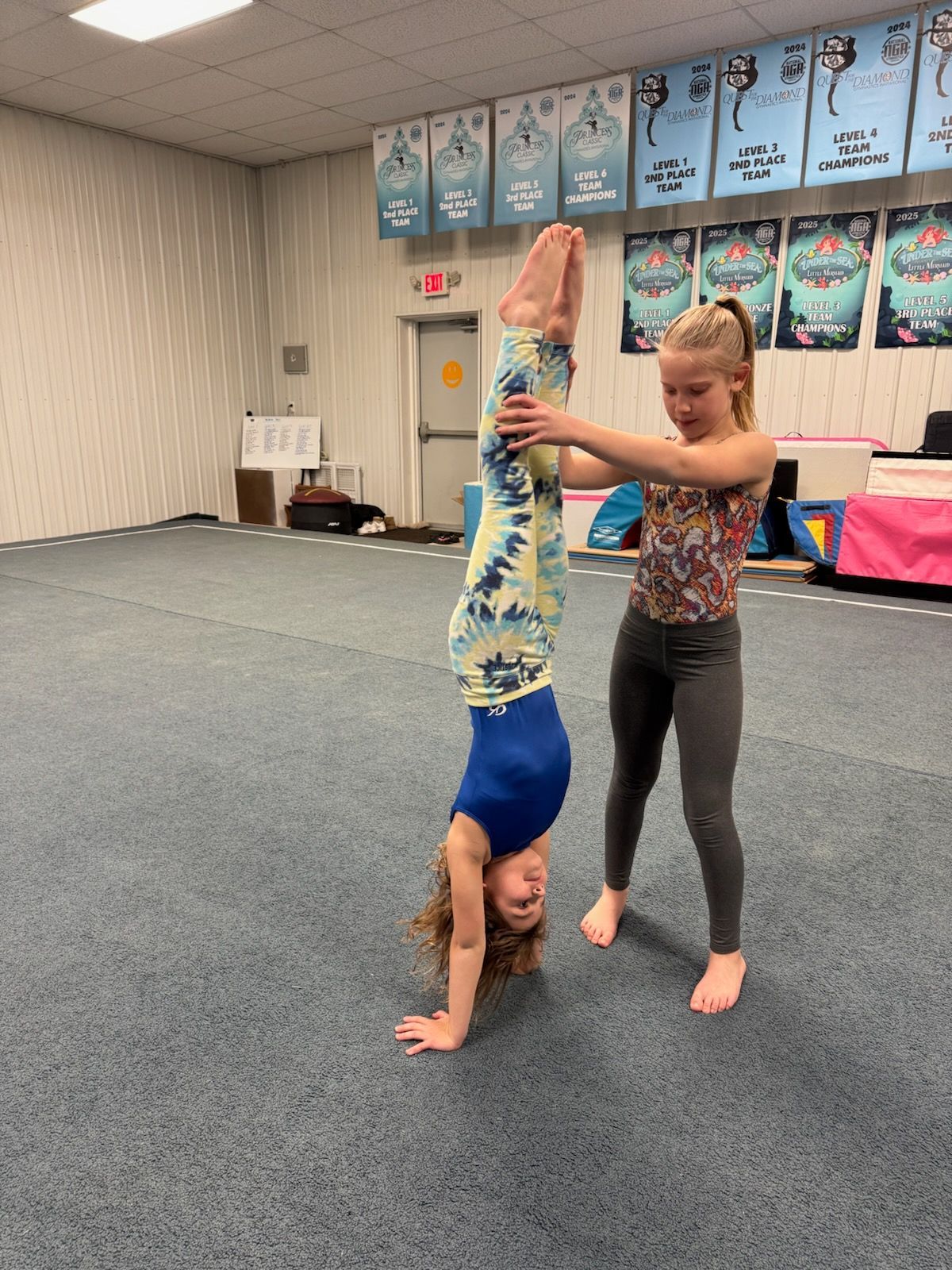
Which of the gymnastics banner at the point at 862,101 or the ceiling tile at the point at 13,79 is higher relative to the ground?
the ceiling tile at the point at 13,79

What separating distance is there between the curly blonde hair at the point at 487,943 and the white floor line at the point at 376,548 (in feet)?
12.1

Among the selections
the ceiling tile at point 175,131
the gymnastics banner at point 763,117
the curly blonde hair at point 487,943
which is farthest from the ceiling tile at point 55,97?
the curly blonde hair at point 487,943

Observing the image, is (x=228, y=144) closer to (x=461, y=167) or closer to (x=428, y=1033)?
(x=461, y=167)

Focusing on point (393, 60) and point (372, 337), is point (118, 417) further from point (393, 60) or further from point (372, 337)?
point (393, 60)

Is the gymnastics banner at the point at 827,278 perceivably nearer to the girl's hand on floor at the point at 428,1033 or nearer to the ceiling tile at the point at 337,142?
the ceiling tile at the point at 337,142

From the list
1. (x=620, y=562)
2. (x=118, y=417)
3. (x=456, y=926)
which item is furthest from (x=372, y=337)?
(x=456, y=926)

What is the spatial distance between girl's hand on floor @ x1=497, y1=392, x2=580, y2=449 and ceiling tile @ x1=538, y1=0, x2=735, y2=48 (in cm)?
475

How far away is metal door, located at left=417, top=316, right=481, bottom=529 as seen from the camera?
754 centimetres

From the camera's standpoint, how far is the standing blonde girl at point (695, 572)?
133 centimetres

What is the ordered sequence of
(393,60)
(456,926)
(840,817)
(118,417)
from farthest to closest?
(118,417) → (393,60) → (840,817) → (456,926)

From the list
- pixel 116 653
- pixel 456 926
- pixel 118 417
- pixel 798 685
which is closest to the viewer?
pixel 456 926

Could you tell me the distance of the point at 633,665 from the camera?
5.43 feet

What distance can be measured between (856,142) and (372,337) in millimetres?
4269

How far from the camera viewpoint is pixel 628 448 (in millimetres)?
1285
